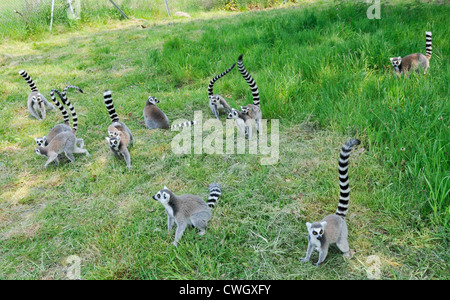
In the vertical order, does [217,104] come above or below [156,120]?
above

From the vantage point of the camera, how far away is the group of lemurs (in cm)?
281

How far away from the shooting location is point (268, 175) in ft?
13.4

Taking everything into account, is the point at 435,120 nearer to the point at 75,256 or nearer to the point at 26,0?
the point at 75,256

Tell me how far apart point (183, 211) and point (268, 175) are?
1.27 meters

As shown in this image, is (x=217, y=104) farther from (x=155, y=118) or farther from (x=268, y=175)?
(x=268, y=175)

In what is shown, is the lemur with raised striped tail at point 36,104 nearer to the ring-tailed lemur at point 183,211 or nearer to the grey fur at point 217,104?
the grey fur at point 217,104

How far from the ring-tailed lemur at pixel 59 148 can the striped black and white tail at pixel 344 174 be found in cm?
381

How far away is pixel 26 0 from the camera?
1345cm

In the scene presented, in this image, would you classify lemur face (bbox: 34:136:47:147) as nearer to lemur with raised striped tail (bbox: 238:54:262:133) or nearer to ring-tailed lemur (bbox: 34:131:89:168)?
ring-tailed lemur (bbox: 34:131:89:168)

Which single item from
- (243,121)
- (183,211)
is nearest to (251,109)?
(243,121)

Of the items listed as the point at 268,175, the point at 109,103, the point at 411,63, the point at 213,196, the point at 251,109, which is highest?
the point at 411,63

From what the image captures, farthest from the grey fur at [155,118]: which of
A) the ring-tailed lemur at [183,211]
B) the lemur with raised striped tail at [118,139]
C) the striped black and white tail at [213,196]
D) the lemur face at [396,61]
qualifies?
the lemur face at [396,61]

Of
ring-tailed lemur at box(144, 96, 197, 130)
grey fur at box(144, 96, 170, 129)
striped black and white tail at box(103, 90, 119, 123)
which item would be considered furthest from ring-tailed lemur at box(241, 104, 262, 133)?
striped black and white tail at box(103, 90, 119, 123)

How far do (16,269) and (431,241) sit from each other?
375cm
